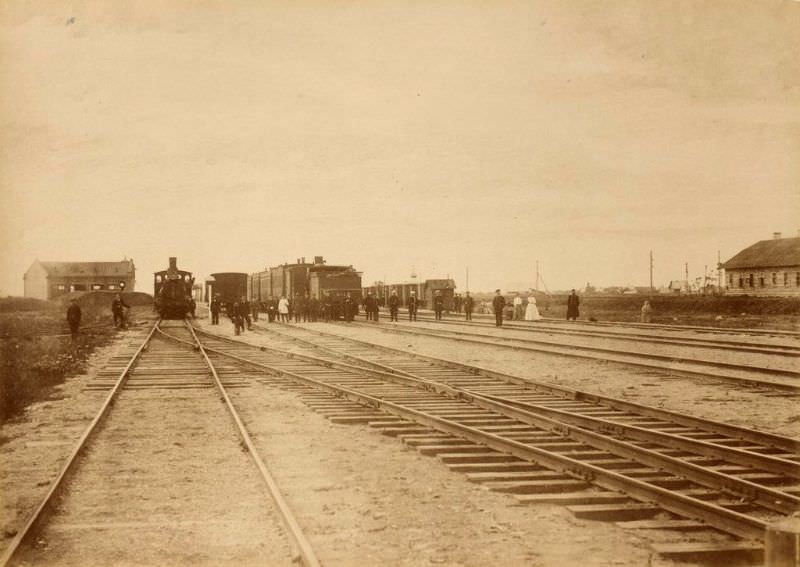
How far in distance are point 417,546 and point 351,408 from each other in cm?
604

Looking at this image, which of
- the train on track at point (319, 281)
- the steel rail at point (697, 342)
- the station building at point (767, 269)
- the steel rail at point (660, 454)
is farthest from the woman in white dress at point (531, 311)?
the steel rail at point (660, 454)

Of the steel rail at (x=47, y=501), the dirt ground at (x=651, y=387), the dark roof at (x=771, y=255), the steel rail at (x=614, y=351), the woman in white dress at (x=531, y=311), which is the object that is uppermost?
the dark roof at (x=771, y=255)

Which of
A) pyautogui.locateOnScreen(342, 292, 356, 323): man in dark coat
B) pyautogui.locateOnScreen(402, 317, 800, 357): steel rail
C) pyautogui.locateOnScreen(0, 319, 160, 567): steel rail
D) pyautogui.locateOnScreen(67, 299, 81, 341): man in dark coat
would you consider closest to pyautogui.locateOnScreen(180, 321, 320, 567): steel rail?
pyautogui.locateOnScreen(0, 319, 160, 567): steel rail

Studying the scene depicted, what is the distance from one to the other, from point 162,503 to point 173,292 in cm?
3757

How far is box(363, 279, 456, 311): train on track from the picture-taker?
54.2 m

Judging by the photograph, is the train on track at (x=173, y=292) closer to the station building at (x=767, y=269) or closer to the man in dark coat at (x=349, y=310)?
the man in dark coat at (x=349, y=310)

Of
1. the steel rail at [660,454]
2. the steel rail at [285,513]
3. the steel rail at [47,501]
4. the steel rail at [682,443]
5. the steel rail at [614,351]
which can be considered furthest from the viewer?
the steel rail at [614,351]

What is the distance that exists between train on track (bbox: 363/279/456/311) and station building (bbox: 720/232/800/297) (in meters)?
18.6

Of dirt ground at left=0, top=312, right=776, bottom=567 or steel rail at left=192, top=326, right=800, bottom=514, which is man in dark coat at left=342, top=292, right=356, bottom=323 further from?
dirt ground at left=0, top=312, right=776, bottom=567

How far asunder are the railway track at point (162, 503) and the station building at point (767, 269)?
44322mm

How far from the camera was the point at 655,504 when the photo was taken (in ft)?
18.9

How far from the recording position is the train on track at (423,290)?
54.2m

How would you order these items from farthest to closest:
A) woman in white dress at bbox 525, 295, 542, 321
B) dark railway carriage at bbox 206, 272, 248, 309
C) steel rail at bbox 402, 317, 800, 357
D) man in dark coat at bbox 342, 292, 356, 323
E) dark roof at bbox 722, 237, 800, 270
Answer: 1. dark roof at bbox 722, 237, 800, 270
2. dark railway carriage at bbox 206, 272, 248, 309
3. man in dark coat at bbox 342, 292, 356, 323
4. woman in white dress at bbox 525, 295, 542, 321
5. steel rail at bbox 402, 317, 800, 357

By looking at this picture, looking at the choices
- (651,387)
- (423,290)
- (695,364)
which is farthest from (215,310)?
(651,387)
